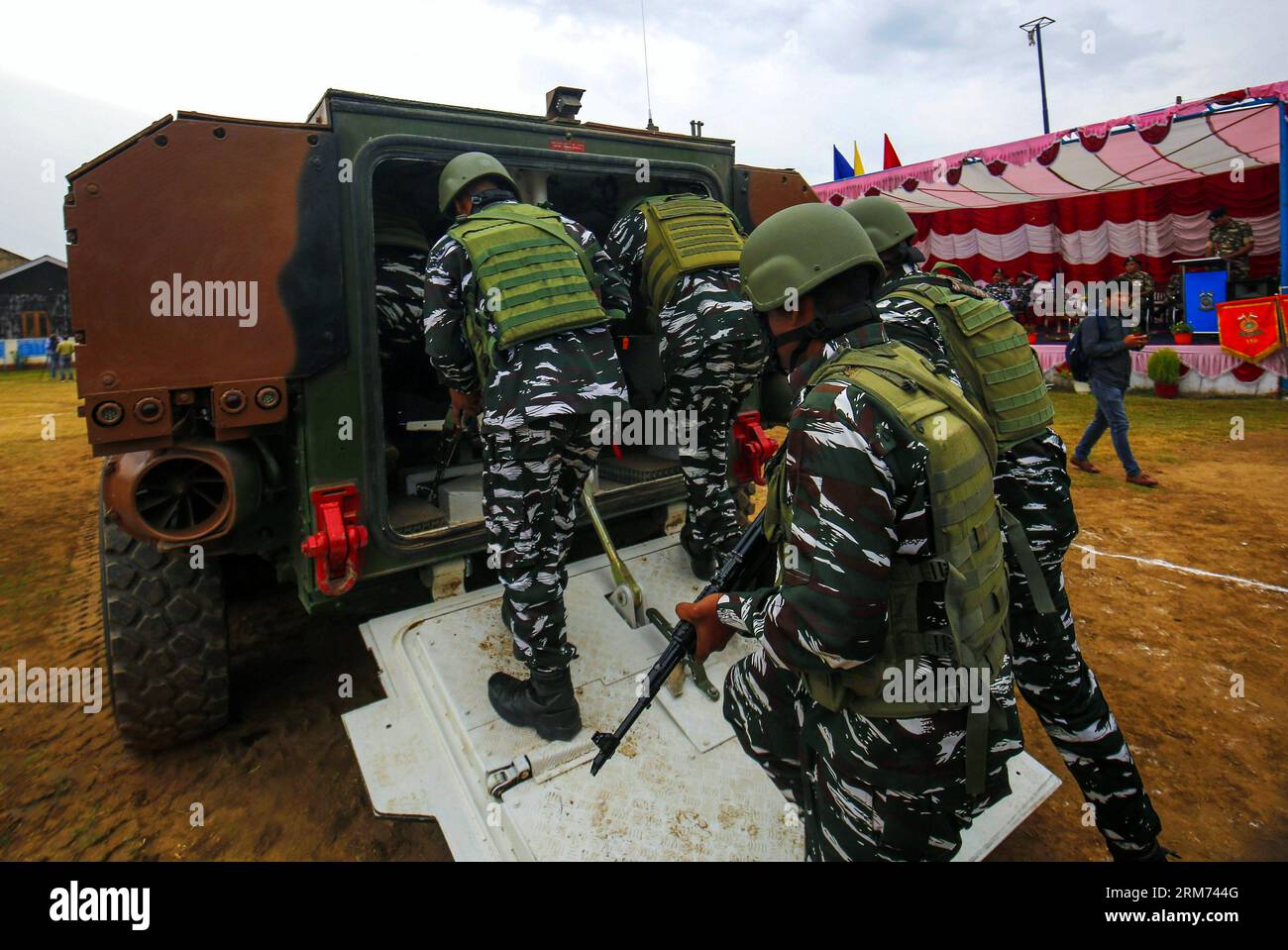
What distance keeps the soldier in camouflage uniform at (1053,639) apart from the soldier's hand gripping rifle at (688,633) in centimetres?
65

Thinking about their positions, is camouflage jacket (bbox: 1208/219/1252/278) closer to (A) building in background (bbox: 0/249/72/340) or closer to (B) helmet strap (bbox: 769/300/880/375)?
(B) helmet strap (bbox: 769/300/880/375)

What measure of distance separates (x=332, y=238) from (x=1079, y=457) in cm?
638

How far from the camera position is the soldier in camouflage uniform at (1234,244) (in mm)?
11359

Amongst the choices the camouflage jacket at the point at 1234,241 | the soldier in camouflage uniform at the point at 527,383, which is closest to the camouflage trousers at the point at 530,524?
the soldier in camouflage uniform at the point at 527,383

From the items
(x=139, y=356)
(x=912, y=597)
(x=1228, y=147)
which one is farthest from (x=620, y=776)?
(x=1228, y=147)

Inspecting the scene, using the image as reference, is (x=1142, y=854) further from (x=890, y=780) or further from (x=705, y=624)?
(x=705, y=624)

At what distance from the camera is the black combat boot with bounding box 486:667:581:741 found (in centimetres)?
219

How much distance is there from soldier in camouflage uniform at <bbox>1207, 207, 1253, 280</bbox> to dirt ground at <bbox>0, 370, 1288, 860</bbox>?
28.4ft

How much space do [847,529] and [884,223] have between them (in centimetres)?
158

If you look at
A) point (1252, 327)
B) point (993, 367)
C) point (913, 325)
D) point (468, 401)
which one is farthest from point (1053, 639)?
point (1252, 327)

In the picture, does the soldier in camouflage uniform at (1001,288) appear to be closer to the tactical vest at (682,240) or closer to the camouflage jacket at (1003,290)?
the camouflage jacket at (1003,290)

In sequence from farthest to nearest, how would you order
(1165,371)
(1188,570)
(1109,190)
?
(1109,190)
(1165,371)
(1188,570)

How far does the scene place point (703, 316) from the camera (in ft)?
8.96
